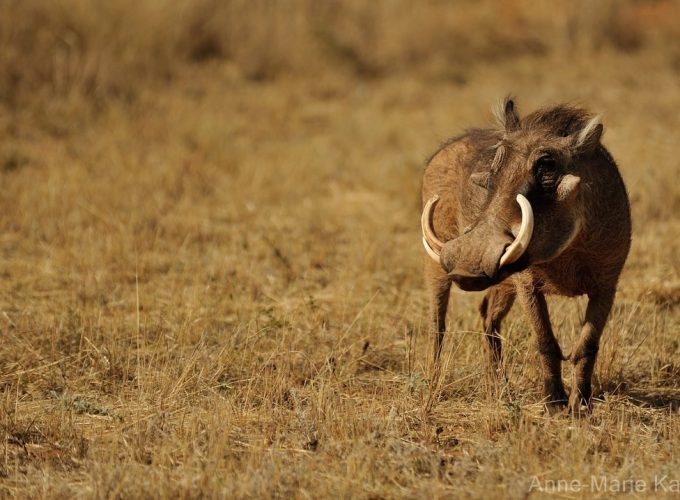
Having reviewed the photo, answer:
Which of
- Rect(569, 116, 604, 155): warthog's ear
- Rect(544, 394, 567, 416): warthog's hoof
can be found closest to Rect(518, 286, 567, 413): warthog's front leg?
Rect(544, 394, 567, 416): warthog's hoof

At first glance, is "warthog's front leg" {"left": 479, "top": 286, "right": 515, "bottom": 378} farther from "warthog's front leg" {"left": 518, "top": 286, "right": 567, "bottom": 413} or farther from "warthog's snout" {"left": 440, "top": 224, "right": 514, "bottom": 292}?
"warthog's snout" {"left": 440, "top": 224, "right": 514, "bottom": 292}

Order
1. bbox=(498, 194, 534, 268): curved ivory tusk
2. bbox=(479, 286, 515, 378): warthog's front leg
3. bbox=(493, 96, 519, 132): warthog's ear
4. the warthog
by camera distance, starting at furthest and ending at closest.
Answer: bbox=(479, 286, 515, 378): warthog's front leg < bbox=(493, 96, 519, 132): warthog's ear < the warthog < bbox=(498, 194, 534, 268): curved ivory tusk

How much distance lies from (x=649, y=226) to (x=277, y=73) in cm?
578

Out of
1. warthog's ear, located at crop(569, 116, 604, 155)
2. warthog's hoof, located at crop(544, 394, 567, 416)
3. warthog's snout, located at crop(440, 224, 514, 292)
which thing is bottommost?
warthog's hoof, located at crop(544, 394, 567, 416)

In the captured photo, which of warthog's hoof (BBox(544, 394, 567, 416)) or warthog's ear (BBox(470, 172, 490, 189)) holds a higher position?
warthog's ear (BBox(470, 172, 490, 189))

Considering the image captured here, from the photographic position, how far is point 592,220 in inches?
155

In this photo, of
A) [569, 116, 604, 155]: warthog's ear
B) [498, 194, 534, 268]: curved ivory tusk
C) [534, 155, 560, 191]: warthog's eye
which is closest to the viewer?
[498, 194, 534, 268]: curved ivory tusk

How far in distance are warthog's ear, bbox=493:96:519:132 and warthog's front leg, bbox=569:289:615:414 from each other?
0.76 meters

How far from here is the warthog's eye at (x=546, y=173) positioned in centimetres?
373

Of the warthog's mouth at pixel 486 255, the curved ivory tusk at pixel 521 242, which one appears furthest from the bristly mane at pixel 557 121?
the curved ivory tusk at pixel 521 242

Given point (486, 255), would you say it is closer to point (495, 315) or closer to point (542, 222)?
point (542, 222)

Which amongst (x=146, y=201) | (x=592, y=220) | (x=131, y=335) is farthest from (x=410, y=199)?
(x=592, y=220)

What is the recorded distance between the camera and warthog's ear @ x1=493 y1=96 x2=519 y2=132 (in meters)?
4.02

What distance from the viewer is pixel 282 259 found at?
250 inches
